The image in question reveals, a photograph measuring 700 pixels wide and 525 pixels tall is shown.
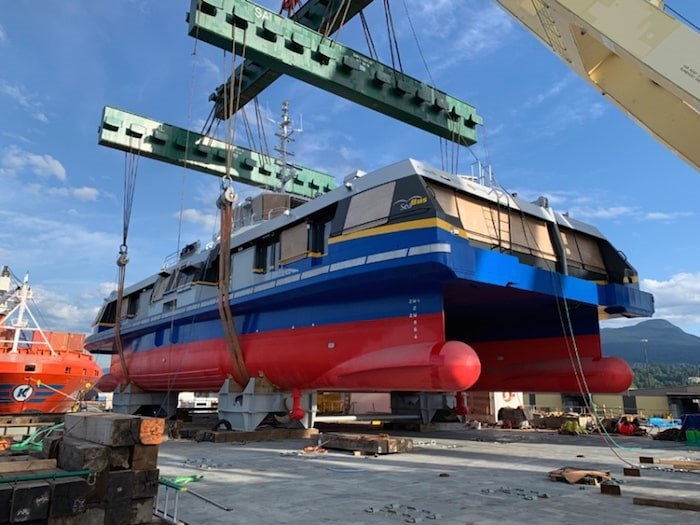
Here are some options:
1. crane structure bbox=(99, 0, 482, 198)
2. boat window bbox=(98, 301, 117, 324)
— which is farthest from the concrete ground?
boat window bbox=(98, 301, 117, 324)

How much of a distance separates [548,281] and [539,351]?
3.27 metres

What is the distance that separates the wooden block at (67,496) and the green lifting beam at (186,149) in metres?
15.6

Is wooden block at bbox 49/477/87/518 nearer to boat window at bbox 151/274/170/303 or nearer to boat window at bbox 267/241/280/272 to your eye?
boat window at bbox 267/241/280/272

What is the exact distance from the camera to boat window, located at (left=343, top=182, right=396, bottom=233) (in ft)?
36.2

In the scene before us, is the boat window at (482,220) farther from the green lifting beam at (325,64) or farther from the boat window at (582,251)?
the green lifting beam at (325,64)

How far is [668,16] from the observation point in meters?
5.85

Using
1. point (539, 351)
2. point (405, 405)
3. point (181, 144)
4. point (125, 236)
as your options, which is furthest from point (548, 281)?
point (125, 236)

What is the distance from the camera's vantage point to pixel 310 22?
610 inches

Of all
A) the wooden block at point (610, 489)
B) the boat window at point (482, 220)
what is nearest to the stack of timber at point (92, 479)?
the wooden block at point (610, 489)

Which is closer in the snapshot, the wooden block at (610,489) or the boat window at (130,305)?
the wooden block at (610,489)

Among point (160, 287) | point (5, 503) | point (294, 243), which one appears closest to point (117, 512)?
point (5, 503)

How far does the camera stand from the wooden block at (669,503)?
5262mm

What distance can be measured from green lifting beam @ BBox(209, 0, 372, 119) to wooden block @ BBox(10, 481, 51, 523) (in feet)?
39.2

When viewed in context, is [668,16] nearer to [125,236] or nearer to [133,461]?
[133,461]
